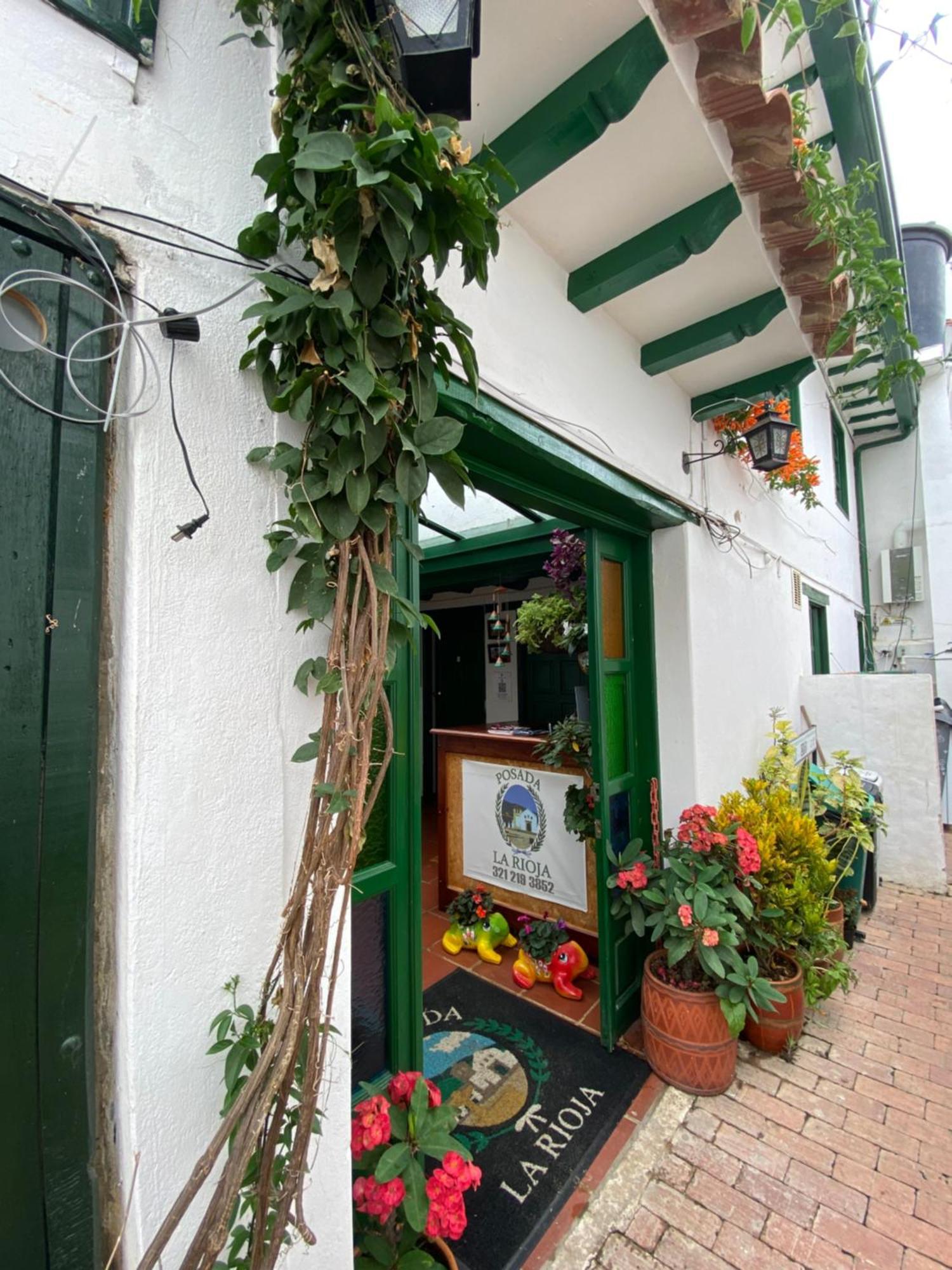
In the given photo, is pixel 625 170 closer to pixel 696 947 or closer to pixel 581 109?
pixel 581 109

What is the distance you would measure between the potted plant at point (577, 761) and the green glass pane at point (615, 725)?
11 cm

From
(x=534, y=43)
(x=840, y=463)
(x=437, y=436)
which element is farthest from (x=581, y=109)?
(x=840, y=463)

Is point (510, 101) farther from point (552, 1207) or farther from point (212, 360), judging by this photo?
point (552, 1207)

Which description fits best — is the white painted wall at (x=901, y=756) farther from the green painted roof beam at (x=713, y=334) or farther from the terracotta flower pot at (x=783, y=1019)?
the green painted roof beam at (x=713, y=334)

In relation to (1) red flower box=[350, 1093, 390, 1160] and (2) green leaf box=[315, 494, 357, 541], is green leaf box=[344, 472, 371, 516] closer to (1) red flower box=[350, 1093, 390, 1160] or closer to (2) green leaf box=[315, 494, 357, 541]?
(2) green leaf box=[315, 494, 357, 541]

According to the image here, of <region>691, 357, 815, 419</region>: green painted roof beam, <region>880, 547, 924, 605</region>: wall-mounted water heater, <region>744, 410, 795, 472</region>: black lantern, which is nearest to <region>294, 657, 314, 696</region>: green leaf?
<region>691, 357, 815, 419</region>: green painted roof beam

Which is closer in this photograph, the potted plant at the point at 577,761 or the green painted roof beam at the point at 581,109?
the green painted roof beam at the point at 581,109

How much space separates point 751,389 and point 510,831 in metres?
2.97

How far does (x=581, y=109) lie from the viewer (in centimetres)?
139

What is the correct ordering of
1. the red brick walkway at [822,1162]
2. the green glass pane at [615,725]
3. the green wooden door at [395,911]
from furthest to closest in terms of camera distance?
the green glass pane at [615,725], the red brick walkway at [822,1162], the green wooden door at [395,911]

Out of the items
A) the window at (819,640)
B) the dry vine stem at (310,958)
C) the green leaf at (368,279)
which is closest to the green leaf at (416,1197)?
the dry vine stem at (310,958)

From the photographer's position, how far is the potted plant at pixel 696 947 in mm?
2088

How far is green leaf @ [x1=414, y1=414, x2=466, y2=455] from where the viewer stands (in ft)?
3.12

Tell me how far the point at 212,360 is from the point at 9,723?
693mm
